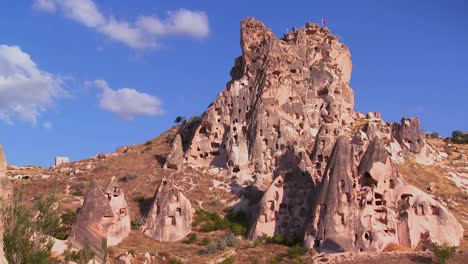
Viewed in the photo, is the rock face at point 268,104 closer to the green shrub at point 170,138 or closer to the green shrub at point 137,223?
the green shrub at point 170,138

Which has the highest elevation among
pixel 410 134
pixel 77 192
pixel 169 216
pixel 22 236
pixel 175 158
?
pixel 410 134

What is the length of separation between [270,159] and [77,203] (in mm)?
17137

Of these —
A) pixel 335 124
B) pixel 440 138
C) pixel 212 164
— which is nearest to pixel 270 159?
pixel 212 164

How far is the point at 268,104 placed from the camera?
60625 mm

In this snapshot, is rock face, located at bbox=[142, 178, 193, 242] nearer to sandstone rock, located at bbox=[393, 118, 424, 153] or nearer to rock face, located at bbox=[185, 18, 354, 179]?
rock face, located at bbox=[185, 18, 354, 179]

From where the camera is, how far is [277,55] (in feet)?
220

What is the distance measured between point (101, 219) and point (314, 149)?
62.5 ft

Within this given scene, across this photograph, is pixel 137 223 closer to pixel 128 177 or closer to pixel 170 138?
pixel 128 177

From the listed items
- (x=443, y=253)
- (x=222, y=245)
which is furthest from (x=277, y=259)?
(x=443, y=253)

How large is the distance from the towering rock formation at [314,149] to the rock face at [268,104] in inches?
4.3

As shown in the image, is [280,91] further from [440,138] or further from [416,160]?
[440,138]

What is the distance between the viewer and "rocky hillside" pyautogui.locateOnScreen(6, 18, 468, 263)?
137 feet

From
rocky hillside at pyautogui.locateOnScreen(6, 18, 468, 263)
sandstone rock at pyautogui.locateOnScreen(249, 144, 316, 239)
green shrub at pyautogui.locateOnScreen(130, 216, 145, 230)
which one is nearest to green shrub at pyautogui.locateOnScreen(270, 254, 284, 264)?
rocky hillside at pyautogui.locateOnScreen(6, 18, 468, 263)

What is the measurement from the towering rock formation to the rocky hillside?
0.35 ft
